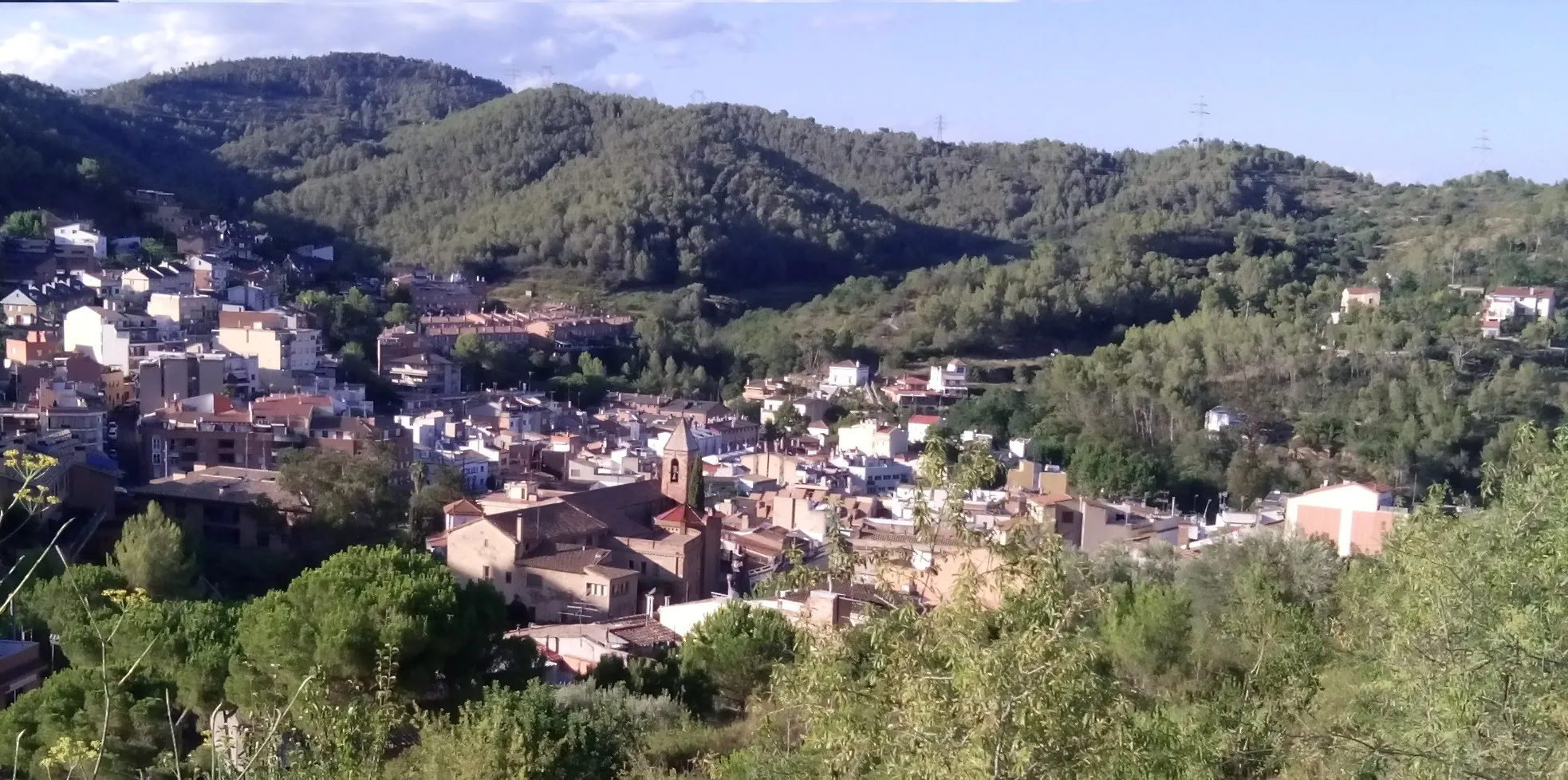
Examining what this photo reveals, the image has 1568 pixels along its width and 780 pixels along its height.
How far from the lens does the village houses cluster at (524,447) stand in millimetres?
14852

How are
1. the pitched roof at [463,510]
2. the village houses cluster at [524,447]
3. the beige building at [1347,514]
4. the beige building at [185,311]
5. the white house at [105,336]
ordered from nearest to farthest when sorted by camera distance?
the village houses cluster at [524,447]
the beige building at [1347,514]
the pitched roof at [463,510]
the white house at [105,336]
the beige building at [185,311]

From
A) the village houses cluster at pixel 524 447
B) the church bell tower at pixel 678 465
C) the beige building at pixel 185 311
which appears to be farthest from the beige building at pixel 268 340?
the church bell tower at pixel 678 465

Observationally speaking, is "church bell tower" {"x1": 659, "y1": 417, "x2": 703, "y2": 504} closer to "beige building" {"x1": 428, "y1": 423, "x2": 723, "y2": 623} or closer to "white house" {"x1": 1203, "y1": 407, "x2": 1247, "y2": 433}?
"beige building" {"x1": 428, "y1": 423, "x2": 723, "y2": 623}

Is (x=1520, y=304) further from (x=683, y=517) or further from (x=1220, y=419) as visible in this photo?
(x=683, y=517)

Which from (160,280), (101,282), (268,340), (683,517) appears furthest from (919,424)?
(101,282)

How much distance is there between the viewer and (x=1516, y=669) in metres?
4.23

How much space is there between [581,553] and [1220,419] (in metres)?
13.8

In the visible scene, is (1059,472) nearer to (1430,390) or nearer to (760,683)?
(1430,390)

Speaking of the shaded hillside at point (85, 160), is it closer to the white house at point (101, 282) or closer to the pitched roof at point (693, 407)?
the white house at point (101, 282)

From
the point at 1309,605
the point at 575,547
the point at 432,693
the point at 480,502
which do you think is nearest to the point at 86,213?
the point at 480,502

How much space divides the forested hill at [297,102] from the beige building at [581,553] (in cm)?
3834

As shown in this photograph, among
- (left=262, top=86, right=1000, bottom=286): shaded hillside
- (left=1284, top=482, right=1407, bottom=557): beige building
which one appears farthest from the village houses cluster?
(left=262, top=86, right=1000, bottom=286): shaded hillside

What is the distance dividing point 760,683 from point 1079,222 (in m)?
48.3

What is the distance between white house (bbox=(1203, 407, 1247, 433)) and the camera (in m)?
24.6
